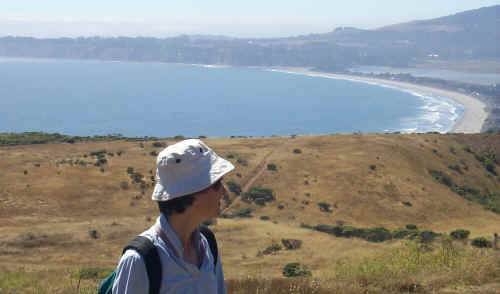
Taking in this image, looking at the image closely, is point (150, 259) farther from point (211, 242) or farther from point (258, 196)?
point (258, 196)

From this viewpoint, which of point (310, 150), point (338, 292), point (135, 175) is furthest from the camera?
point (310, 150)

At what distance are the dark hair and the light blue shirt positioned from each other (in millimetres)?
55

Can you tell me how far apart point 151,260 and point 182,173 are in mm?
508

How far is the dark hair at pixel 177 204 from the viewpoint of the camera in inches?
108

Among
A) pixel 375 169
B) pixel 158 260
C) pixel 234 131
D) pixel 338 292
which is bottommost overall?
pixel 234 131

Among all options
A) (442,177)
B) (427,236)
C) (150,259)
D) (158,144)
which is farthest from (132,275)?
(442,177)

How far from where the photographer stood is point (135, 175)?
3691 cm

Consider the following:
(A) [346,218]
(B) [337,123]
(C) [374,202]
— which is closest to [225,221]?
(A) [346,218]

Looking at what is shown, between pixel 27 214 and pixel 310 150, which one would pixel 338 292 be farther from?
pixel 310 150

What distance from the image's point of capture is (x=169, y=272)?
8.56 ft

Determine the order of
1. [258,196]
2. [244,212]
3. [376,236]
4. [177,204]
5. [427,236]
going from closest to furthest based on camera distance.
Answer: [177,204] < [427,236] < [376,236] < [244,212] < [258,196]

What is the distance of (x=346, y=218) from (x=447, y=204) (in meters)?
10.4

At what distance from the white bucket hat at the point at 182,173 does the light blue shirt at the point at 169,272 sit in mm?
208

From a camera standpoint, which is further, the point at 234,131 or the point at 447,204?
the point at 234,131
